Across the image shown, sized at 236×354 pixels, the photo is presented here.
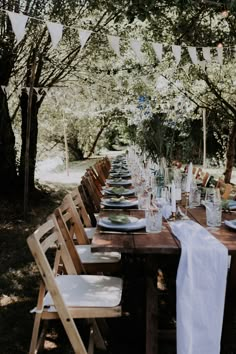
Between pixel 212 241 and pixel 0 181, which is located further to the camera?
pixel 0 181

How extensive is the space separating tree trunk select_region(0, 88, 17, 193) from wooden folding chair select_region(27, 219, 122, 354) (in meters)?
5.00

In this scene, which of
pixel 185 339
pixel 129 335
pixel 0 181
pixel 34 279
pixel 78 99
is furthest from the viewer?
pixel 78 99

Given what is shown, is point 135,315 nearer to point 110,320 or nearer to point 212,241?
point 110,320

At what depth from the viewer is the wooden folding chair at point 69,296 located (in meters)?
1.89

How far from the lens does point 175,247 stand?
6.63ft

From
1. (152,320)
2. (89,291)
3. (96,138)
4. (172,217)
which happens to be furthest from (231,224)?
(96,138)

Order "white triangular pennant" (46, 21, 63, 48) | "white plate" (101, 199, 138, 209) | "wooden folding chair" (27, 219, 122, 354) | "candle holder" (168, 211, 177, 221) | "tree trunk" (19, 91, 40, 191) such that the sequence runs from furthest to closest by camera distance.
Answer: "tree trunk" (19, 91, 40, 191)
"white triangular pennant" (46, 21, 63, 48)
"white plate" (101, 199, 138, 209)
"candle holder" (168, 211, 177, 221)
"wooden folding chair" (27, 219, 122, 354)

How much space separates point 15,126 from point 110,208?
8412 millimetres

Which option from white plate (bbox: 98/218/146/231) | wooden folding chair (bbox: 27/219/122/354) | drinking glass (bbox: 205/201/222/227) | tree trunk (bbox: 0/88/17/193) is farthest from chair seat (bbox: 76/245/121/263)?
tree trunk (bbox: 0/88/17/193)

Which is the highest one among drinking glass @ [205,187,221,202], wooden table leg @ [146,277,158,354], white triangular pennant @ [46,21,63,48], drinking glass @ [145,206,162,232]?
white triangular pennant @ [46,21,63,48]

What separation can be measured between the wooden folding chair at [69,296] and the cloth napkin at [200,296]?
337 mm

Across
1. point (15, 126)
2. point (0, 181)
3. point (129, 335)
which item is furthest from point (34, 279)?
point (15, 126)

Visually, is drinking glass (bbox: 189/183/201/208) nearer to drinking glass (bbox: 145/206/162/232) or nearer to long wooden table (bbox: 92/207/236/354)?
long wooden table (bbox: 92/207/236/354)

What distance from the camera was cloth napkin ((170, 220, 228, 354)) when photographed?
6.57ft
